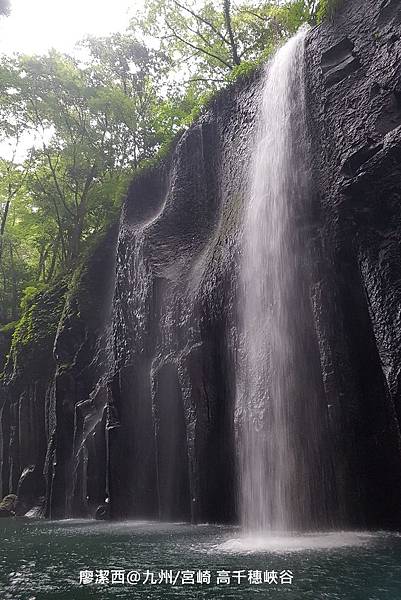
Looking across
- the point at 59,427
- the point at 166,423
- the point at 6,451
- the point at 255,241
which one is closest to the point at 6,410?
the point at 6,451

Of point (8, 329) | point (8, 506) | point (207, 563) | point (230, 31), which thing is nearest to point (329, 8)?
point (230, 31)

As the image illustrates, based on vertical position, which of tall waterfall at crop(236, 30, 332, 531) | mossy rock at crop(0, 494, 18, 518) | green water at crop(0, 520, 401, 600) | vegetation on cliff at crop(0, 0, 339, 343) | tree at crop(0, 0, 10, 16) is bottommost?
green water at crop(0, 520, 401, 600)

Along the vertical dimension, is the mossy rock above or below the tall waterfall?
below

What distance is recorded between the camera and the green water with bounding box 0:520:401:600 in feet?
15.4

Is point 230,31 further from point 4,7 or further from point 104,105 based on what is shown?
point 4,7

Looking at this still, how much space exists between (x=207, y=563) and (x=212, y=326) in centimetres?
592

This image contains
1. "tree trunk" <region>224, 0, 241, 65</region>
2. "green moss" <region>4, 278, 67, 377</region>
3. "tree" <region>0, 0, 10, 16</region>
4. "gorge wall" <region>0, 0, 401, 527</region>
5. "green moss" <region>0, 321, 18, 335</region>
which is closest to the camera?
"gorge wall" <region>0, 0, 401, 527</region>

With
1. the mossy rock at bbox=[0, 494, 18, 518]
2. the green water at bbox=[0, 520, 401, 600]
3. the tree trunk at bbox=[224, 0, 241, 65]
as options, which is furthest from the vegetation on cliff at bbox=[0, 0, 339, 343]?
the green water at bbox=[0, 520, 401, 600]

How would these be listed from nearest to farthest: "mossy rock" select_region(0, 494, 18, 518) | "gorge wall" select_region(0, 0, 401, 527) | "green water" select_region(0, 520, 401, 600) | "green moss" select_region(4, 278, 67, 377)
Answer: "green water" select_region(0, 520, 401, 600), "gorge wall" select_region(0, 0, 401, 527), "mossy rock" select_region(0, 494, 18, 518), "green moss" select_region(4, 278, 67, 377)

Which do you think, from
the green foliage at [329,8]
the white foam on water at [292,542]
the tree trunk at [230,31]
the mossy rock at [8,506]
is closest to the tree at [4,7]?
the green foliage at [329,8]

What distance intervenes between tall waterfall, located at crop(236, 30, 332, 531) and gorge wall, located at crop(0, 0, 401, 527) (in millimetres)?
293

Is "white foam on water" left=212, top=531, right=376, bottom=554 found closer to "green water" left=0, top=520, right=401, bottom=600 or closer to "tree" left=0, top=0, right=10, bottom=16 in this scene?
"green water" left=0, top=520, right=401, bottom=600

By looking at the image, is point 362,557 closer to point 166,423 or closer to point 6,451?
point 166,423

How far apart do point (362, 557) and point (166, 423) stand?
660 centimetres
